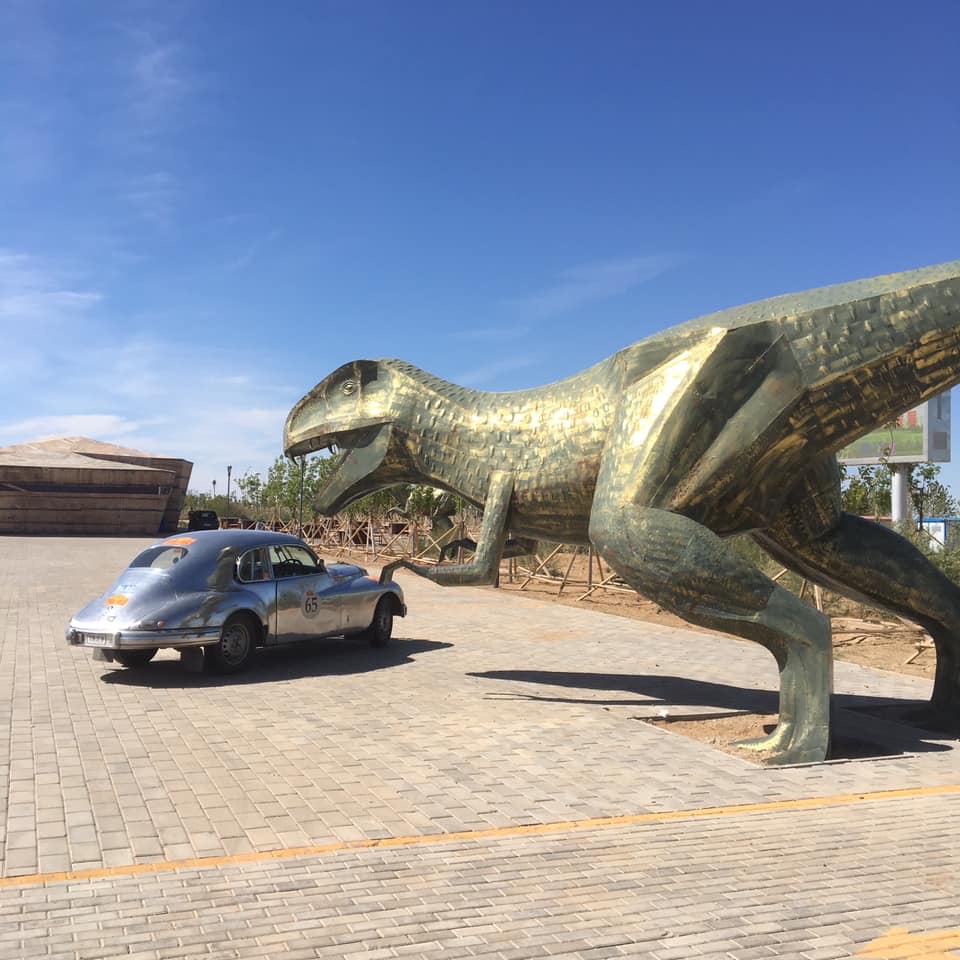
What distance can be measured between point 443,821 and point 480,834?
0.29 metres

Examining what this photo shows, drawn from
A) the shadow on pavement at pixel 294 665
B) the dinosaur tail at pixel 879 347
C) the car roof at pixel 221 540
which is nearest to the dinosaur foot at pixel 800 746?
the dinosaur tail at pixel 879 347

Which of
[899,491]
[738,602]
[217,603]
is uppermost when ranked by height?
[899,491]

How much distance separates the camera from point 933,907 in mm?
4117

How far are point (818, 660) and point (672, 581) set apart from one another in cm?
114

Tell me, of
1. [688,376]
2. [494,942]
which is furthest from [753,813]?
[688,376]

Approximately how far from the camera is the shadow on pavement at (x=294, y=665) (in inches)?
368

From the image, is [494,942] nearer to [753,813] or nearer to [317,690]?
[753,813]

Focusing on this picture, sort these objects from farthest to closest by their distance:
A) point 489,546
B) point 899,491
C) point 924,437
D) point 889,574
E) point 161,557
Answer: point 924,437
point 899,491
point 161,557
point 489,546
point 889,574

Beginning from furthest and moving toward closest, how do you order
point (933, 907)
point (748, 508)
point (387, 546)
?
point (387, 546)
point (748, 508)
point (933, 907)

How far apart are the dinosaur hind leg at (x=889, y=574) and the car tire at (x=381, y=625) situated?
17.7ft

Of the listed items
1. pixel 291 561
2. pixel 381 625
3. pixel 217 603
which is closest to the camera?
pixel 217 603

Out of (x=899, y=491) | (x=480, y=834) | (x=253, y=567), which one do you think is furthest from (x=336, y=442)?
(x=899, y=491)

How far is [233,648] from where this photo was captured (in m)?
9.76

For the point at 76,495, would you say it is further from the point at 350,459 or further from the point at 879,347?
the point at 879,347
